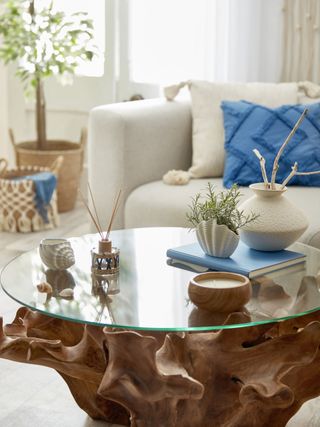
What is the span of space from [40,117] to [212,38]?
1.03 metres

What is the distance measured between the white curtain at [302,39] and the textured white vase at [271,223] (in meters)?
1.75

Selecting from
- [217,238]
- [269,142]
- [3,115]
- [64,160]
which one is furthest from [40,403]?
[3,115]

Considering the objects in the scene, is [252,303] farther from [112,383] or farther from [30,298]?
[30,298]

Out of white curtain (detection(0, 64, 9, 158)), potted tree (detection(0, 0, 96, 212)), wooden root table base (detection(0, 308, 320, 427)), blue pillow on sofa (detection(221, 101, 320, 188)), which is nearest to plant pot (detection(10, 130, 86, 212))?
potted tree (detection(0, 0, 96, 212))

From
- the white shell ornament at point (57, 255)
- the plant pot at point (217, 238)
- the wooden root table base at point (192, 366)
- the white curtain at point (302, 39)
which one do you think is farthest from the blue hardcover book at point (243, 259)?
the white curtain at point (302, 39)

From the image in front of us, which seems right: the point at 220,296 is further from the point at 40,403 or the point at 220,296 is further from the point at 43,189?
the point at 43,189

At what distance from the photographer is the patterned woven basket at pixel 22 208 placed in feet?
12.9

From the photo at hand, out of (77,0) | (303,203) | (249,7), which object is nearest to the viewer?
(303,203)

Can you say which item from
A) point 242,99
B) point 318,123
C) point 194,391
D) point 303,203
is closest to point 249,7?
point 242,99

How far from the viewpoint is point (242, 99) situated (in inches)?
132

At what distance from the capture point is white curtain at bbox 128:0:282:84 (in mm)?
3840

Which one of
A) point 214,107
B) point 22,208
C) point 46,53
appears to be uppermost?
point 46,53

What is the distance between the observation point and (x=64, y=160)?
427 cm

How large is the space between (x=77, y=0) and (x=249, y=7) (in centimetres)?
108
